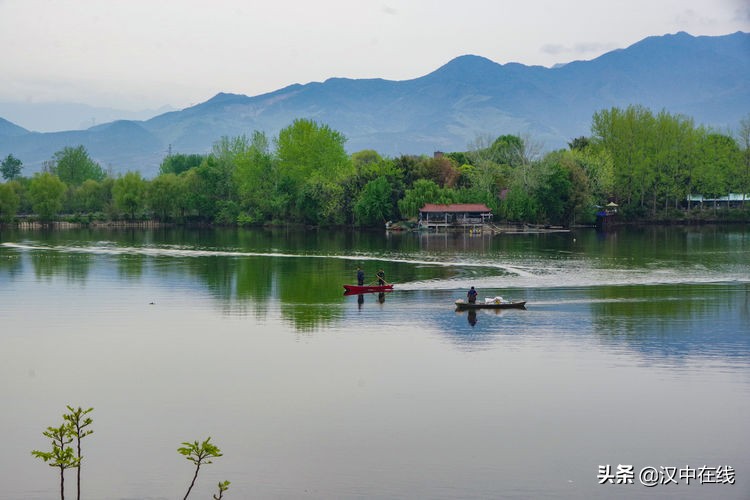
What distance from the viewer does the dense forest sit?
386ft

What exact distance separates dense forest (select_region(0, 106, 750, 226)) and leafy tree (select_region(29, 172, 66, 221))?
0.18 m

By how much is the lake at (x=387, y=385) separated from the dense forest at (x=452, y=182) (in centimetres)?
6199

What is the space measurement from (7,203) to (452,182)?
2989 inches

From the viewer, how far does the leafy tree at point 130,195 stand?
144 meters

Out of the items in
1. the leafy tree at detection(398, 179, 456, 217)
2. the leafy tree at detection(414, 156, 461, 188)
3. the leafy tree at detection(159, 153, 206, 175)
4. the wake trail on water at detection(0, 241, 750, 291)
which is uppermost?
the leafy tree at detection(159, 153, 206, 175)

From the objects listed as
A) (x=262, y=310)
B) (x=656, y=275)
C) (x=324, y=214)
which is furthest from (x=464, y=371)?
(x=324, y=214)

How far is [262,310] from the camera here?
140 ft

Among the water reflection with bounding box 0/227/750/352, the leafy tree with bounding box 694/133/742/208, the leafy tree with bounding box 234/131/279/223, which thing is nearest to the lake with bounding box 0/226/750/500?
the water reflection with bounding box 0/227/750/352

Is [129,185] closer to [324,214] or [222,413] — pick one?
[324,214]

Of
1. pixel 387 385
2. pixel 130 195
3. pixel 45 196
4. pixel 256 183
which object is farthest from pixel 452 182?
pixel 387 385

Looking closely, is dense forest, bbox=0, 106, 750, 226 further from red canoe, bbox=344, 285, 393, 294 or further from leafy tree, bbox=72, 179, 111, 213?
red canoe, bbox=344, 285, 393, 294

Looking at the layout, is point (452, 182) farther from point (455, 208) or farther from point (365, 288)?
point (365, 288)

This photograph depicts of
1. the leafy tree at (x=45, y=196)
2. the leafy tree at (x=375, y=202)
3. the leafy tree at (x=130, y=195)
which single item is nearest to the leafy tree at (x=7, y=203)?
the leafy tree at (x=45, y=196)

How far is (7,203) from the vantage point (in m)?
138
